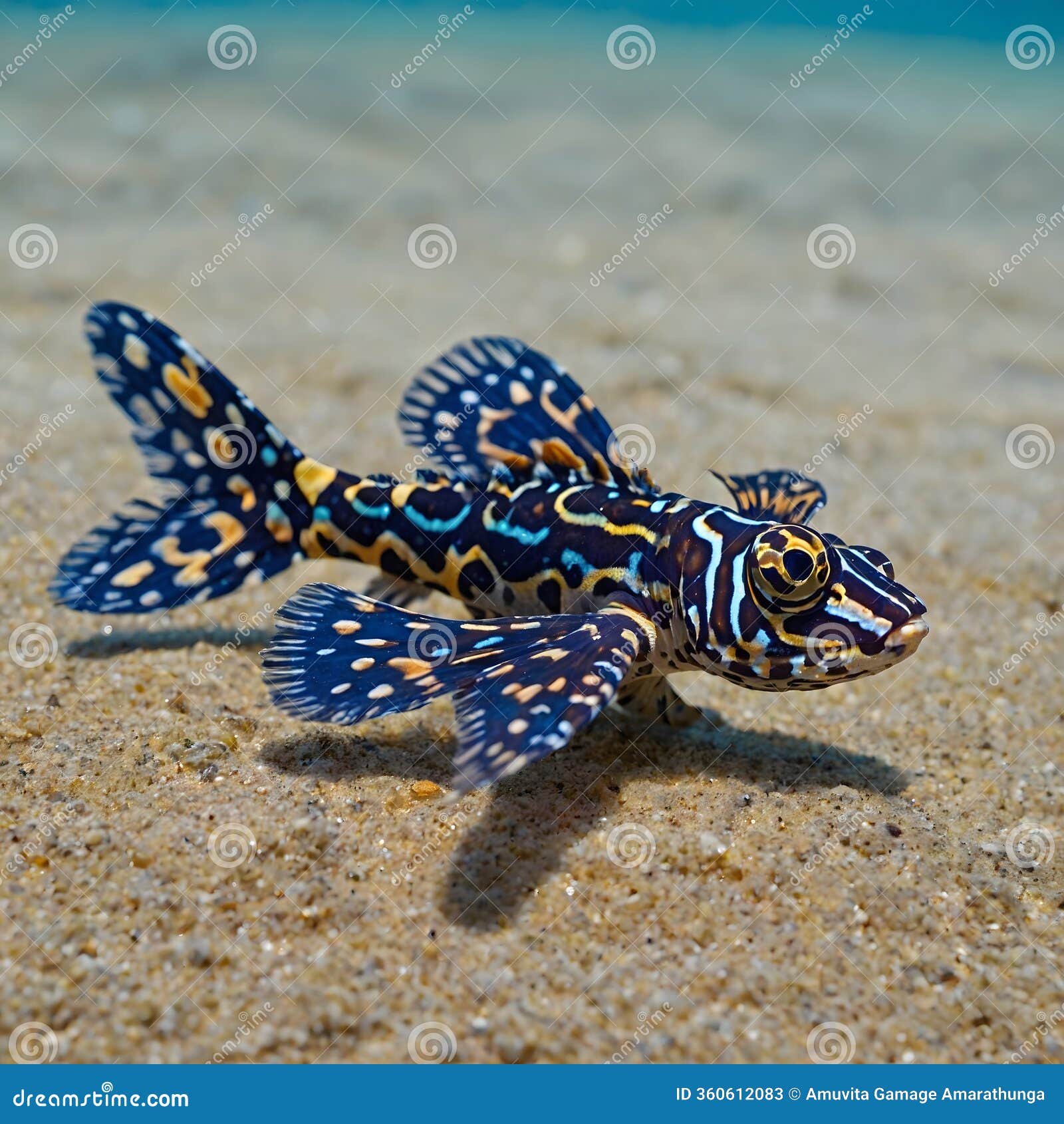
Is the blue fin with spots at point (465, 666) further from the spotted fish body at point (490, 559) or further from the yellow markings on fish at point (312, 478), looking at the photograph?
the yellow markings on fish at point (312, 478)

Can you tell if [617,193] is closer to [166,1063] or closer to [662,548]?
[662,548]

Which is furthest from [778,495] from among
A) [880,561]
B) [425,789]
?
[425,789]

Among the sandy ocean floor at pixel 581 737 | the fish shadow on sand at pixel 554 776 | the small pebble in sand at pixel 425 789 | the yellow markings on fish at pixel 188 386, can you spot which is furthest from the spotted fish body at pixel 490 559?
the sandy ocean floor at pixel 581 737

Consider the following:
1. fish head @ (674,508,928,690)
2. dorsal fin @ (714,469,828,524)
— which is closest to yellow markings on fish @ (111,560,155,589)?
fish head @ (674,508,928,690)

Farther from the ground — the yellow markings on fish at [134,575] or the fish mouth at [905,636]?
the fish mouth at [905,636]

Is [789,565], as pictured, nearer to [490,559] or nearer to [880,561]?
[880,561]

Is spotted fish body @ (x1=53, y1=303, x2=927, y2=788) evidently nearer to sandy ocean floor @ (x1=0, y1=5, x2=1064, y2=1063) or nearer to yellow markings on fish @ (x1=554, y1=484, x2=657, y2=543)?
yellow markings on fish @ (x1=554, y1=484, x2=657, y2=543)
